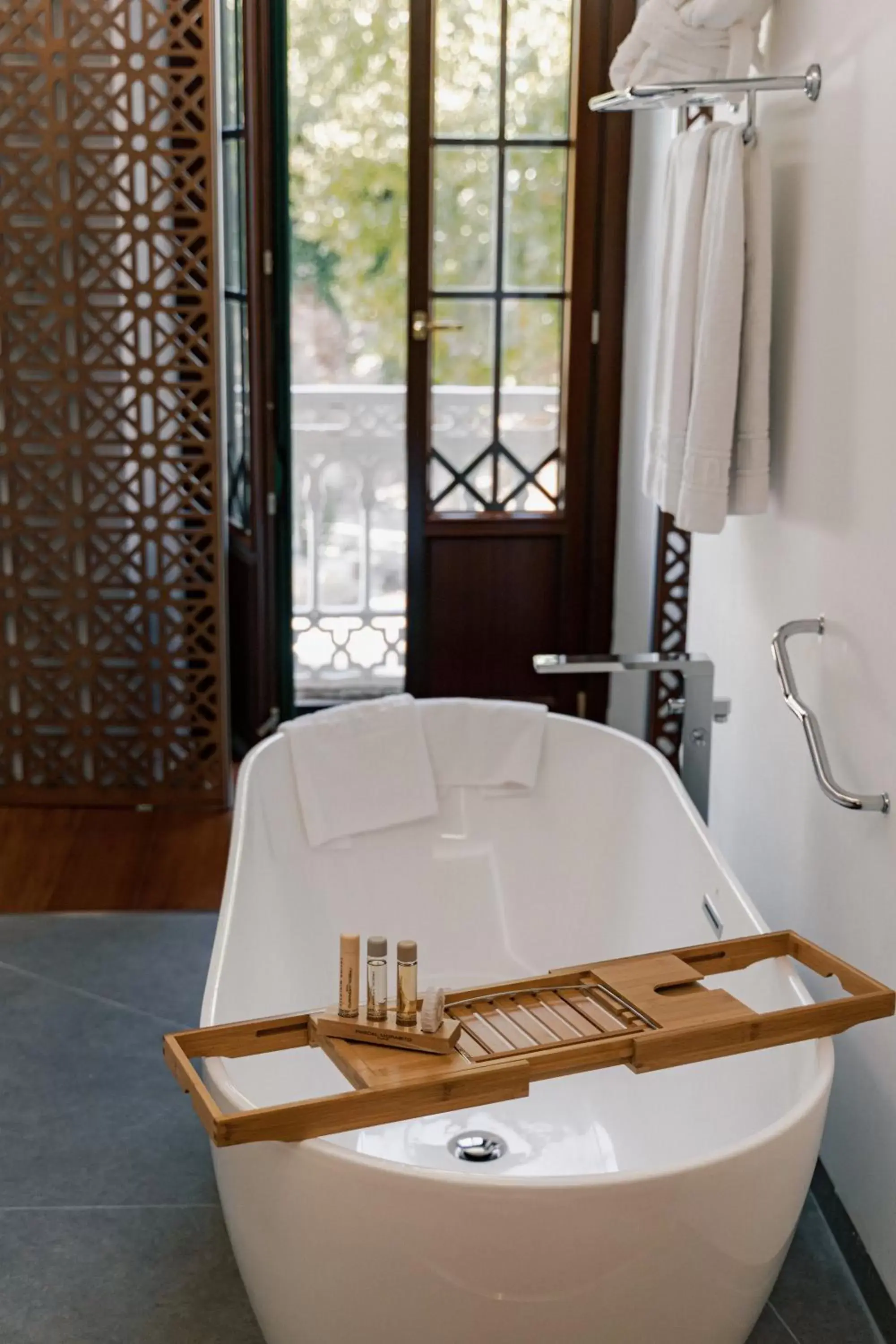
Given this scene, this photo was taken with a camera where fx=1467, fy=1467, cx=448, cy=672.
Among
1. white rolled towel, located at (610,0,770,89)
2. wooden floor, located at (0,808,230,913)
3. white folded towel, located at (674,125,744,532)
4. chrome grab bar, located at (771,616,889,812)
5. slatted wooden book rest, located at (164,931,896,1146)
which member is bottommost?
wooden floor, located at (0,808,230,913)

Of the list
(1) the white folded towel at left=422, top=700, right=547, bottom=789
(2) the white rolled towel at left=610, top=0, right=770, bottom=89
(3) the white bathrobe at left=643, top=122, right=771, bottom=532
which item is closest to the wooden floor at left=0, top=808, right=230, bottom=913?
(1) the white folded towel at left=422, top=700, right=547, bottom=789

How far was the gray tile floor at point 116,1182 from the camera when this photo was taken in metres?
1.96

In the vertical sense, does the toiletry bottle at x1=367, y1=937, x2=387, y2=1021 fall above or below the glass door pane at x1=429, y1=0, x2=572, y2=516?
below

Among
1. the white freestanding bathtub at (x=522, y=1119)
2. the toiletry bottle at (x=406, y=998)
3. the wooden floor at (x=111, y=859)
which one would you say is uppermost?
the toiletry bottle at (x=406, y=998)

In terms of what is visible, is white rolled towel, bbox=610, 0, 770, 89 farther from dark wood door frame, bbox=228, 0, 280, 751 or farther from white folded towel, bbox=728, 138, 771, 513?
dark wood door frame, bbox=228, 0, 280, 751

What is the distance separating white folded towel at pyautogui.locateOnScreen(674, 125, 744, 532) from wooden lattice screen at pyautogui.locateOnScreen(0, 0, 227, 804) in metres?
1.57

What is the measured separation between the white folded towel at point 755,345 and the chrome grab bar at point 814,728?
27 cm

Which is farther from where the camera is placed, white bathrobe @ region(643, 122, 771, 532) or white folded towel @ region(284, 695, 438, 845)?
white folded towel @ region(284, 695, 438, 845)

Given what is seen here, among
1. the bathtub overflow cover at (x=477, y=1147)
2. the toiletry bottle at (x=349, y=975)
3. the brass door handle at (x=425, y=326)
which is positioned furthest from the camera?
the brass door handle at (x=425, y=326)

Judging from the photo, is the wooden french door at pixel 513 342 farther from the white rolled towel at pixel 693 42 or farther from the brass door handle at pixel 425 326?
the white rolled towel at pixel 693 42

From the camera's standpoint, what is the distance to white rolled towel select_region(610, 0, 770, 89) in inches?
92.7

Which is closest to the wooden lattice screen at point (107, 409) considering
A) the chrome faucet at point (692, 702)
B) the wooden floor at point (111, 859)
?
the wooden floor at point (111, 859)

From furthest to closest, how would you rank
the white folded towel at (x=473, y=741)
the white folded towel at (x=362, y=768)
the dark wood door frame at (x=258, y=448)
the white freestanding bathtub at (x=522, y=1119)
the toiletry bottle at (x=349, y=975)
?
1. the dark wood door frame at (x=258, y=448)
2. the white folded towel at (x=473, y=741)
3. the white folded towel at (x=362, y=768)
4. the toiletry bottle at (x=349, y=975)
5. the white freestanding bathtub at (x=522, y=1119)

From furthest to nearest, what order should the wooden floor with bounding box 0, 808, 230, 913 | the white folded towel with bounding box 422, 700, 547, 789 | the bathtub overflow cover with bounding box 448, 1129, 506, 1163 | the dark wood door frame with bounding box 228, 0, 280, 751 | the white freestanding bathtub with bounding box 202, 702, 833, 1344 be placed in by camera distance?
1. the dark wood door frame with bounding box 228, 0, 280, 751
2. the wooden floor with bounding box 0, 808, 230, 913
3. the white folded towel with bounding box 422, 700, 547, 789
4. the bathtub overflow cover with bounding box 448, 1129, 506, 1163
5. the white freestanding bathtub with bounding box 202, 702, 833, 1344
